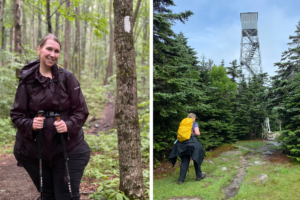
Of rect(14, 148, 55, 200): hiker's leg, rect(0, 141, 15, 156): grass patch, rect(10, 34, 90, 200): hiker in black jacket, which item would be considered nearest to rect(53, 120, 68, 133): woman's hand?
rect(10, 34, 90, 200): hiker in black jacket

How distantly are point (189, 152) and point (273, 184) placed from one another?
1035mm

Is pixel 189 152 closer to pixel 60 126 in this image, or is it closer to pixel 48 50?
pixel 60 126

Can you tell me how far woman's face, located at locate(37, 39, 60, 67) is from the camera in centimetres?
146

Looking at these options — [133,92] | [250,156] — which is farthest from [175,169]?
[133,92]

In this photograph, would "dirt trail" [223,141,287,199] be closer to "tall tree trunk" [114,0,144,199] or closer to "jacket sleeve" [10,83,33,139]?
"tall tree trunk" [114,0,144,199]

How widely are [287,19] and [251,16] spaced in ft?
1.50

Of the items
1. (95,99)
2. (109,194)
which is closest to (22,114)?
→ (109,194)

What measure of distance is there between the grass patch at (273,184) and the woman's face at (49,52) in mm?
2389

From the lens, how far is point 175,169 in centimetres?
310

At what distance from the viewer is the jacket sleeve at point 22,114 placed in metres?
1.42

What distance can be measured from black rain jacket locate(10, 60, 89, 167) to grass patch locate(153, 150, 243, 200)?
1683mm

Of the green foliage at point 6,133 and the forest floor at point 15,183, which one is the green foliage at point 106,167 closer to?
the forest floor at point 15,183

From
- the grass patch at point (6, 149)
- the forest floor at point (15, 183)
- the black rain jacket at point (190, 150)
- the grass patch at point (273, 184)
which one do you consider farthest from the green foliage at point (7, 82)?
the grass patch at point (273, 184)

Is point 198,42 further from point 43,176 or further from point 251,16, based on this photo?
point 43,176
